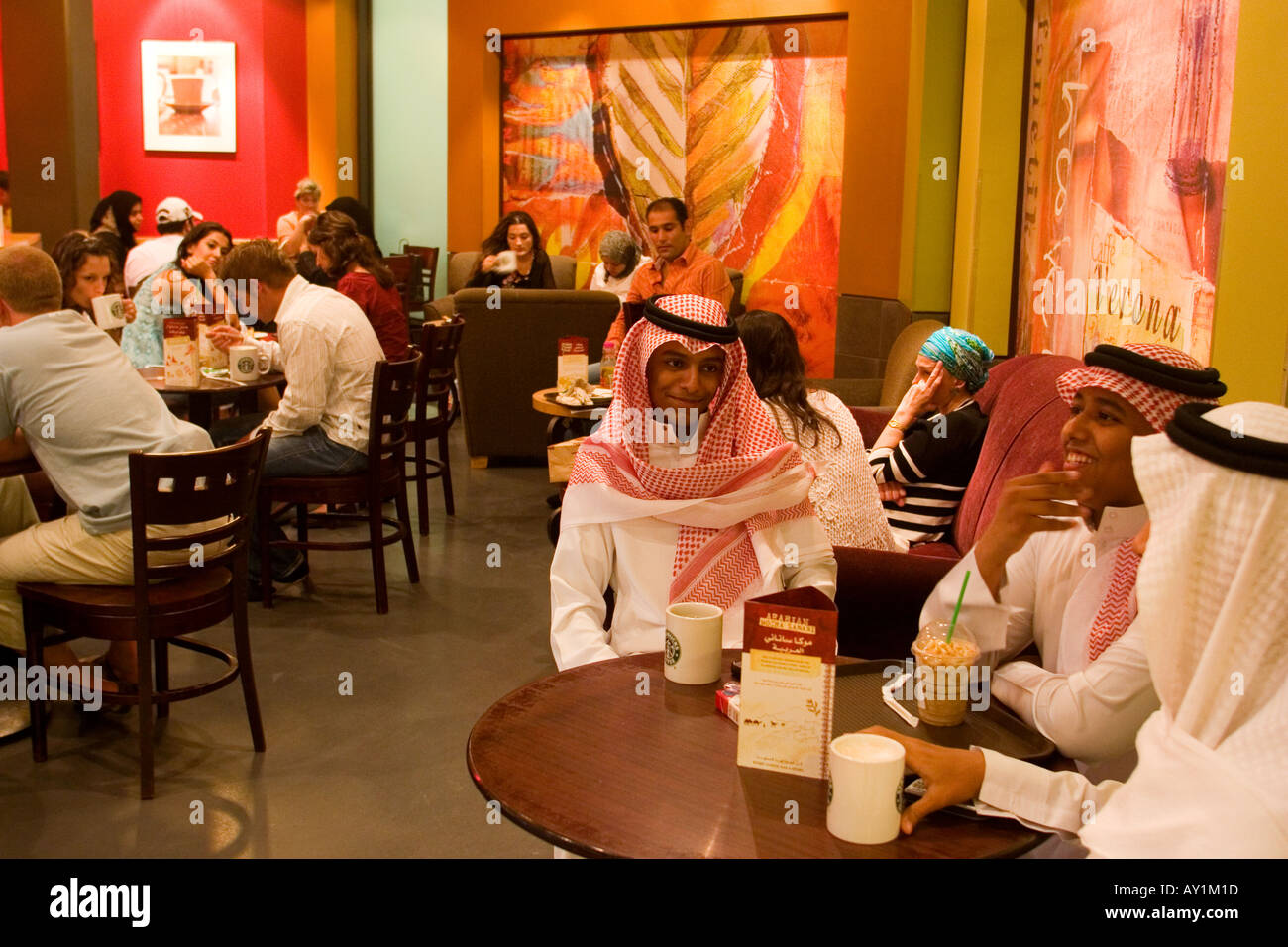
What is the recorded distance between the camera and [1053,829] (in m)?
1.61

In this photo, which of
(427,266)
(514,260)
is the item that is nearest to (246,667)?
(514,260)

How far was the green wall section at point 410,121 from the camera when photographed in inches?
Answer: 488

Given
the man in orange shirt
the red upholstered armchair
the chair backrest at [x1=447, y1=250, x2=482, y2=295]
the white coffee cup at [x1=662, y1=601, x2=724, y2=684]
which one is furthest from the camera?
the chair backrest at [x1=447, y1=250, x2=482, y2=295]

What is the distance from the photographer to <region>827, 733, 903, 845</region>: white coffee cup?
1521 mm

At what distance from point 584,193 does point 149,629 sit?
26.3 feet

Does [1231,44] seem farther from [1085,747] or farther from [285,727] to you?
[285,727]

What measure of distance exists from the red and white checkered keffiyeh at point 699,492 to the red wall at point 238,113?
10151 millimetres

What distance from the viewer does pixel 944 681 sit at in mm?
1876

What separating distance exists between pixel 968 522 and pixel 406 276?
25.5 feet

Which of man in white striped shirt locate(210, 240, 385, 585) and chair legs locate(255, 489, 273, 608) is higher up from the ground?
man in white striped shirt locate(210, 240, 385, 585)

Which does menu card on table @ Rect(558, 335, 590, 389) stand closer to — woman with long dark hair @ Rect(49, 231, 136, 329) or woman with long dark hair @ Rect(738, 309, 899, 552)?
woman with long dark hair @ Rect(49, 231, 136, 329)

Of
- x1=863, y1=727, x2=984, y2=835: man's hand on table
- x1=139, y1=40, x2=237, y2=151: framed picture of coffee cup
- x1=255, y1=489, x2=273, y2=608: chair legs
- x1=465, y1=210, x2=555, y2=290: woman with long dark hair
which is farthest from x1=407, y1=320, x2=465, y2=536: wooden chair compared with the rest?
x1=139, y1=40, x2=237, y2=151: framed picture of coffee cup

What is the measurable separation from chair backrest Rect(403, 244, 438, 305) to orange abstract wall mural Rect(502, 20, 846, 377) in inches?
46.4
